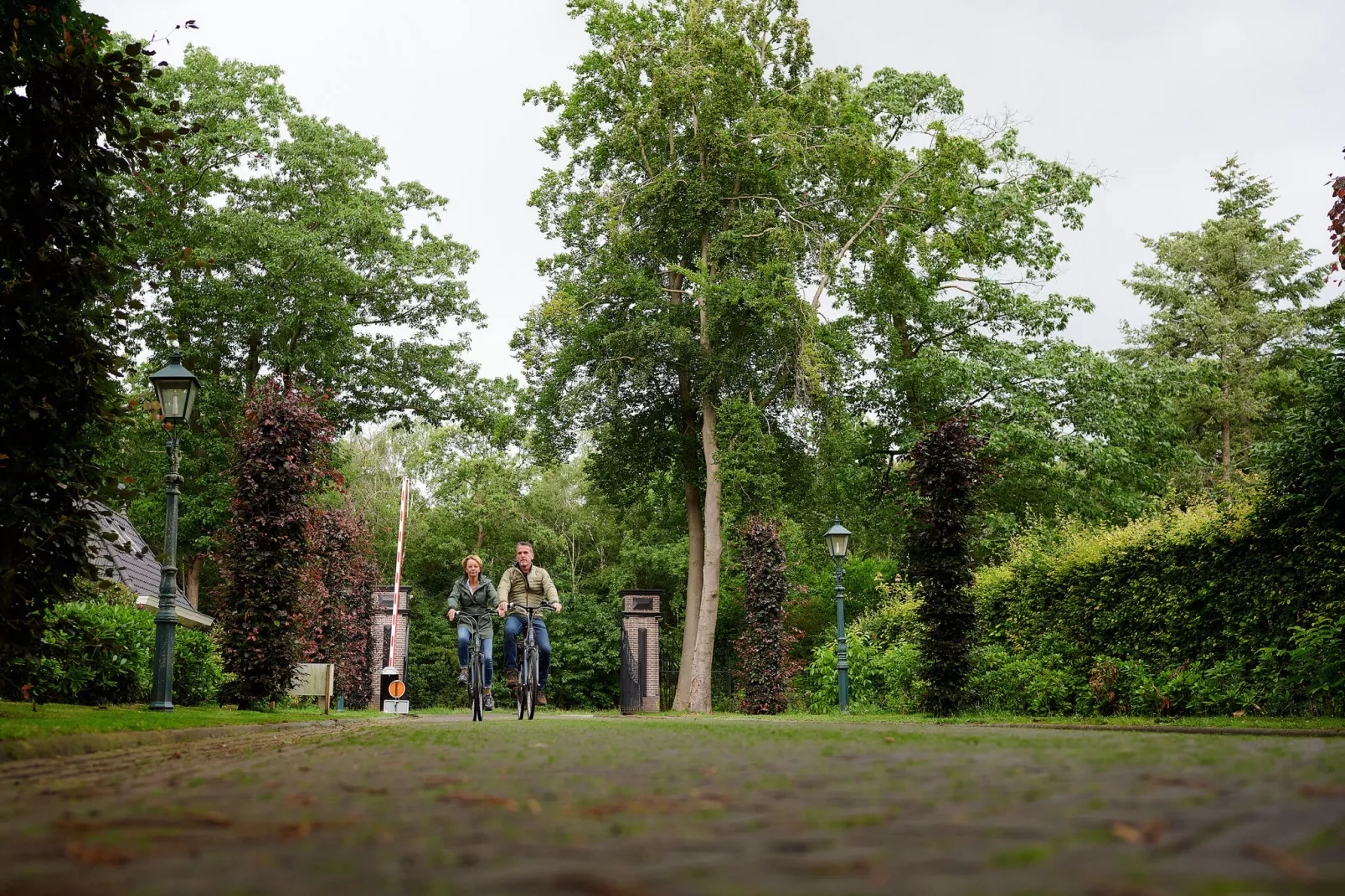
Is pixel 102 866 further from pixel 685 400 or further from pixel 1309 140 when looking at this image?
pixel 685 400

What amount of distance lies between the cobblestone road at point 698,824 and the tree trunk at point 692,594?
22.5m

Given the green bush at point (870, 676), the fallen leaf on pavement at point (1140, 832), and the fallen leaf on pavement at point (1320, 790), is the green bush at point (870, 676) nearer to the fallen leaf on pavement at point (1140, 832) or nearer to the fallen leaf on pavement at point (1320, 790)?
the fallen leaf on pavement at point (1320, 790)

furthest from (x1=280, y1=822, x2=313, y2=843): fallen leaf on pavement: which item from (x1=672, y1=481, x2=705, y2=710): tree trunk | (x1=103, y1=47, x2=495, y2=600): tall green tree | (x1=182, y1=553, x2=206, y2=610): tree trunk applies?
(x1=182, y1=553, x2=206, y2=610): tree trunk

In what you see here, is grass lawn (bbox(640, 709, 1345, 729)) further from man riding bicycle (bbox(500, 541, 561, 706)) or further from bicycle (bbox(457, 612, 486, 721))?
bicycle (bbox(457, 612, 486, 721))

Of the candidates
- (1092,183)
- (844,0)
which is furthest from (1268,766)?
(1092,183)

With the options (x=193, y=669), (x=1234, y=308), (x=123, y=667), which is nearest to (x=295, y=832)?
(x=123, y=667)

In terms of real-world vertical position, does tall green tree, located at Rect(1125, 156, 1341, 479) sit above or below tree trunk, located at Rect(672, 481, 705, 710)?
above

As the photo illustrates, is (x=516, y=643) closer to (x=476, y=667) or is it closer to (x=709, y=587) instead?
(x=476, y=667)

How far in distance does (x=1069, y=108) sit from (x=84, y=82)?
1522 centimetres

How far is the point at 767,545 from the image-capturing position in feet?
83.9

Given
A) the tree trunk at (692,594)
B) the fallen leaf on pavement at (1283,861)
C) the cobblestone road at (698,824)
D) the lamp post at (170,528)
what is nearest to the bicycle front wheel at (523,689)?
the lamp post at (170,528)

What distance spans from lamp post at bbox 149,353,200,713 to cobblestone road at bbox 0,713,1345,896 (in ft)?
18.5

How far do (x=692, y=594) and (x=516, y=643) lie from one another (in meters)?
16.4

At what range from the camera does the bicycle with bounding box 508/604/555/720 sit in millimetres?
13625
